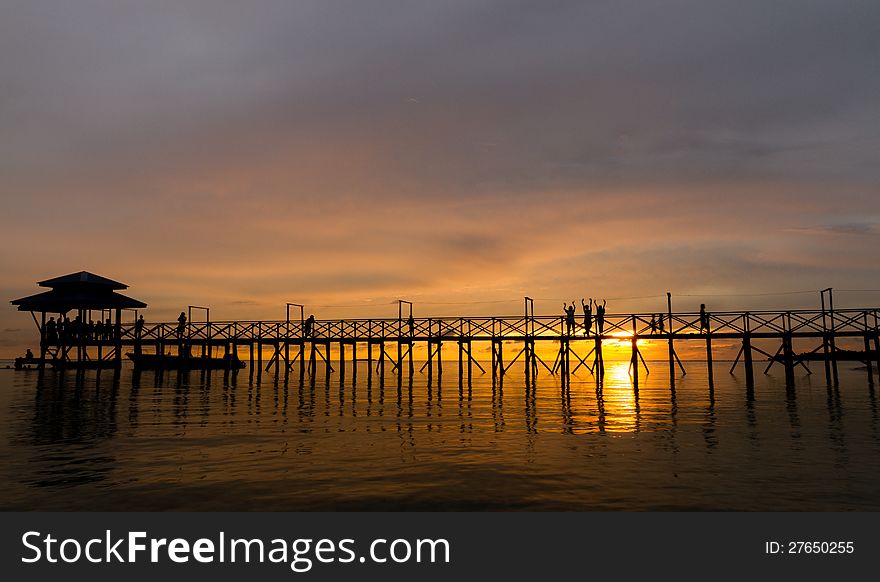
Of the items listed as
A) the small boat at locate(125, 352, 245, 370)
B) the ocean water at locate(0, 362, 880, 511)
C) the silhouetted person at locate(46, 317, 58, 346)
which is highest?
the silhouetted person at locate(46, 317, 58, 346)

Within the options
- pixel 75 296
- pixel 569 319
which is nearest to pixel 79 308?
pixel 75 296

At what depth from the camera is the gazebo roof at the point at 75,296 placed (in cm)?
4553

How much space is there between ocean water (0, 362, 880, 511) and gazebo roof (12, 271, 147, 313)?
77.0 feet

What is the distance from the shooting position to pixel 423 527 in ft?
27.8

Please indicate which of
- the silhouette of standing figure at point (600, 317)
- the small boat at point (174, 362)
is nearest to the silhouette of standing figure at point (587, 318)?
the silhouette of standing figure at point (600, 317)

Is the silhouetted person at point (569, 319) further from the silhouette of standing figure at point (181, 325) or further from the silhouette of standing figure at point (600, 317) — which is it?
the silhouette of standing figure at point (181, 325)

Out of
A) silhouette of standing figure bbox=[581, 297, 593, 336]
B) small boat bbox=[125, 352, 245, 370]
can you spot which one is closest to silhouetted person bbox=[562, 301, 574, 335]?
silhouette of standing figure bbox=[581, 297, 593, 336]

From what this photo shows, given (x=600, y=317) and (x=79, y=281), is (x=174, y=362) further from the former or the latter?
(x=600, y=317)

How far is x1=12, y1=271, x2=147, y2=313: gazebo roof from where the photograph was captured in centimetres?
4553

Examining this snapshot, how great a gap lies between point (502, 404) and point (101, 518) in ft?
66.0

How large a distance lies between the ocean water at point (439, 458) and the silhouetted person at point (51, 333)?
27.5m

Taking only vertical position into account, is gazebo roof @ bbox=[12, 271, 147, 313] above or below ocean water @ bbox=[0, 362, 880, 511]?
above

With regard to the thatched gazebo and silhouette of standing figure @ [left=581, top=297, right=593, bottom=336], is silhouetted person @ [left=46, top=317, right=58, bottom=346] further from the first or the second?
silhouette of standing figure @ [left=581, top=297, right=593, bottom=336]

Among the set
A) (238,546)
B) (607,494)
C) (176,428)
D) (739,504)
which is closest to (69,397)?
(176,428)
